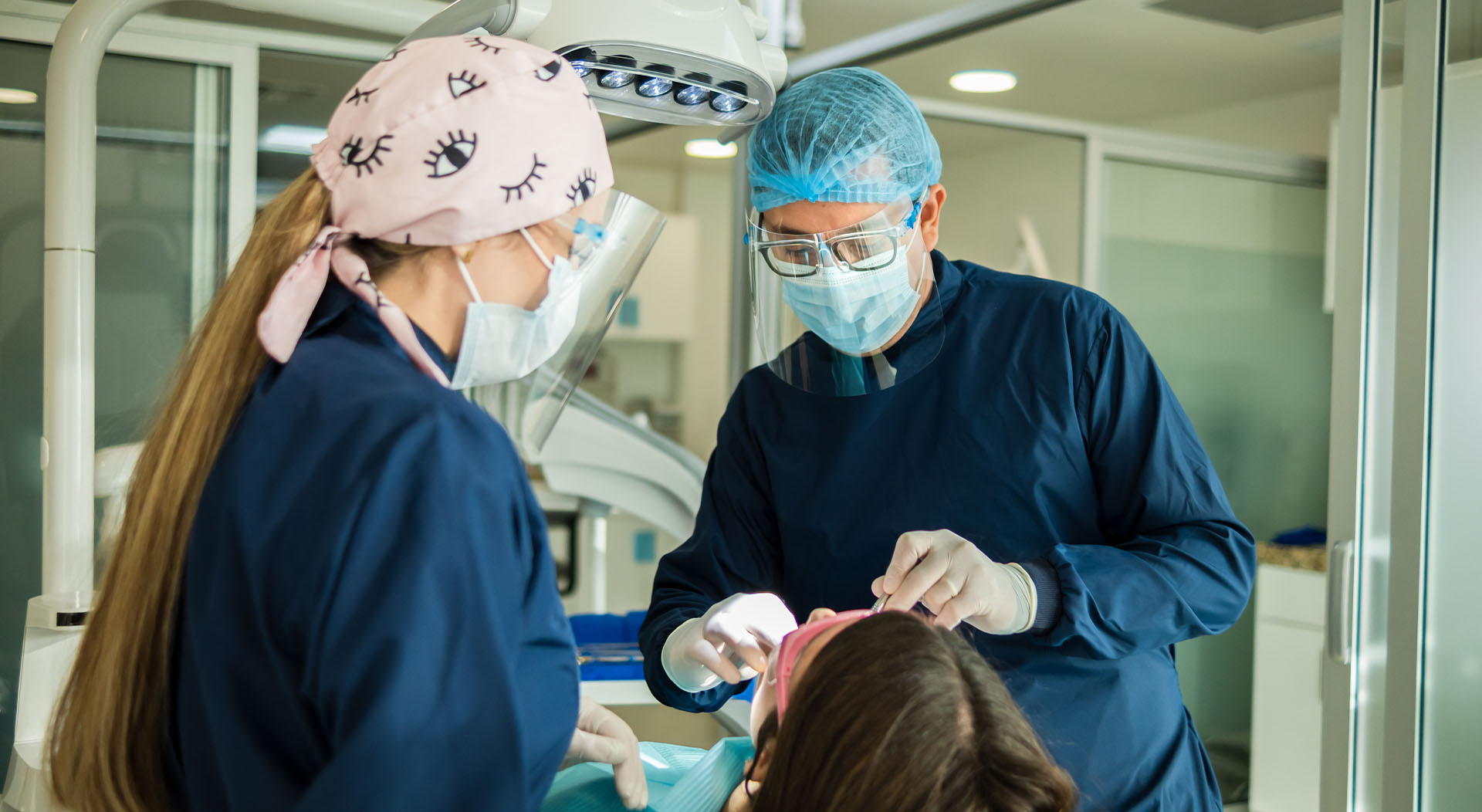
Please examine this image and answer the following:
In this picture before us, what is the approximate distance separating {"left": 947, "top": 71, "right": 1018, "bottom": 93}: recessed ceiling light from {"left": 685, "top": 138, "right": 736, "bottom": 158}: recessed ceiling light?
1.06 m

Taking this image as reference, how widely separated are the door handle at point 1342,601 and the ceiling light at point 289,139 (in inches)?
73.7

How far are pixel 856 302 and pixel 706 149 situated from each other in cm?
419

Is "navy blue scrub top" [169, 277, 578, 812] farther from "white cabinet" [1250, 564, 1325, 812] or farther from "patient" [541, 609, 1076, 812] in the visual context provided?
"white cabinet" [1250, 564, 1325, 812]

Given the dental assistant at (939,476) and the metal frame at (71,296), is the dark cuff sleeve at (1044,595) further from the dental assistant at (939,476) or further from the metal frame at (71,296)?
the metal frame at (71,296)

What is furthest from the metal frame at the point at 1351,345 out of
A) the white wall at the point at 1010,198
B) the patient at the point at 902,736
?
the white wall at the point at 1010,198

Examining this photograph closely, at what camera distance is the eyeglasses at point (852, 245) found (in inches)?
48.6

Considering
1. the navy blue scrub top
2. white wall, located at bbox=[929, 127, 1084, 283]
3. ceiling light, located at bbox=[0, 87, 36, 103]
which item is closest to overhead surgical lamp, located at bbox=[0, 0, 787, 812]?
the navy blue scrub top

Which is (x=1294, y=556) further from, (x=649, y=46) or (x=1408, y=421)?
(x=649, y=46)

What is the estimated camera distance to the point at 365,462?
654 mm

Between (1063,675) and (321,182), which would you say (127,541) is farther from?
(1063,675)

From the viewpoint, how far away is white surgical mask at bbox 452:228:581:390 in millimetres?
807

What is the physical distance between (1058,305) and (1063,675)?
398mm

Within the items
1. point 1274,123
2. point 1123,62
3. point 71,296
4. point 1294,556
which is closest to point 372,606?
point 71,296

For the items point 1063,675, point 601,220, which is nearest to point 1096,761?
point 1063,675
